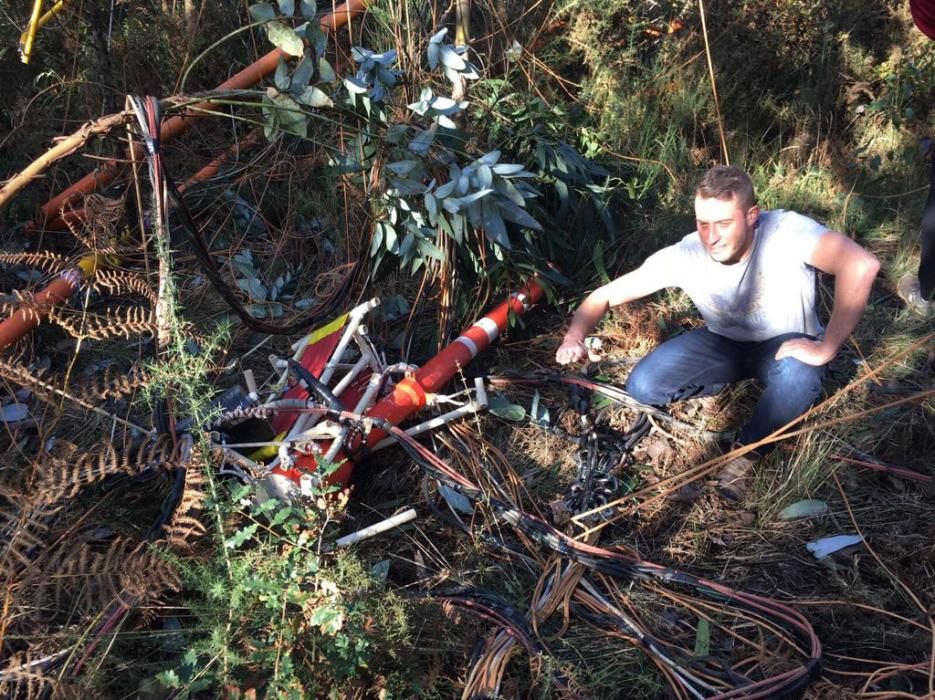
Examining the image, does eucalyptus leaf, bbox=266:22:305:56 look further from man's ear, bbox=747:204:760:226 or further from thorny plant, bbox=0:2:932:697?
man's ear, bbox=747:204:760:226

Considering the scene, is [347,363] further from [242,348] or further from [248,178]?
[248,178]

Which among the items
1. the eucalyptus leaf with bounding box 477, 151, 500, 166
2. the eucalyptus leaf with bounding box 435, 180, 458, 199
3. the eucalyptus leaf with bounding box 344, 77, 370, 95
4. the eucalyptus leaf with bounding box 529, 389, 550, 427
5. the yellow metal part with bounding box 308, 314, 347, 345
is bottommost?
the eucalyptus leaf with bounding box 529, 389, 550, 427

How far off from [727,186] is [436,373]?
52.3 inches

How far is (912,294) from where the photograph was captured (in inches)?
145

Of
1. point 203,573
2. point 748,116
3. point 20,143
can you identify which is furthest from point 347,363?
point 748,116

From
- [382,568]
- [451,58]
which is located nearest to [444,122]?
[451,58]

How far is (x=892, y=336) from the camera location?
352cm

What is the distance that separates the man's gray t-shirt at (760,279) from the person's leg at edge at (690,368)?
0.23 ft

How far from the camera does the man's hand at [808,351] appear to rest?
2736 millimetres

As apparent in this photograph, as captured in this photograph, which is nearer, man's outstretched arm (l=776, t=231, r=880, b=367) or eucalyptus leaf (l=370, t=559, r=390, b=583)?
eucalyptus leaf (l=370, t=559, r=390, b=583)

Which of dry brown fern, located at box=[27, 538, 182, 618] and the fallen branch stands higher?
the fallen branch

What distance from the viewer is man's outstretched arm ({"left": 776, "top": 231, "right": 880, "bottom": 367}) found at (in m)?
2.64

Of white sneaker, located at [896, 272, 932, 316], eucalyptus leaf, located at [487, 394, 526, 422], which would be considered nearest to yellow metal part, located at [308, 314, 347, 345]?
eucalyptus leaf, located at [487, 394, 526, 422]

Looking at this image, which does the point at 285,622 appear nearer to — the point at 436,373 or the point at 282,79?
the point at 436,373
